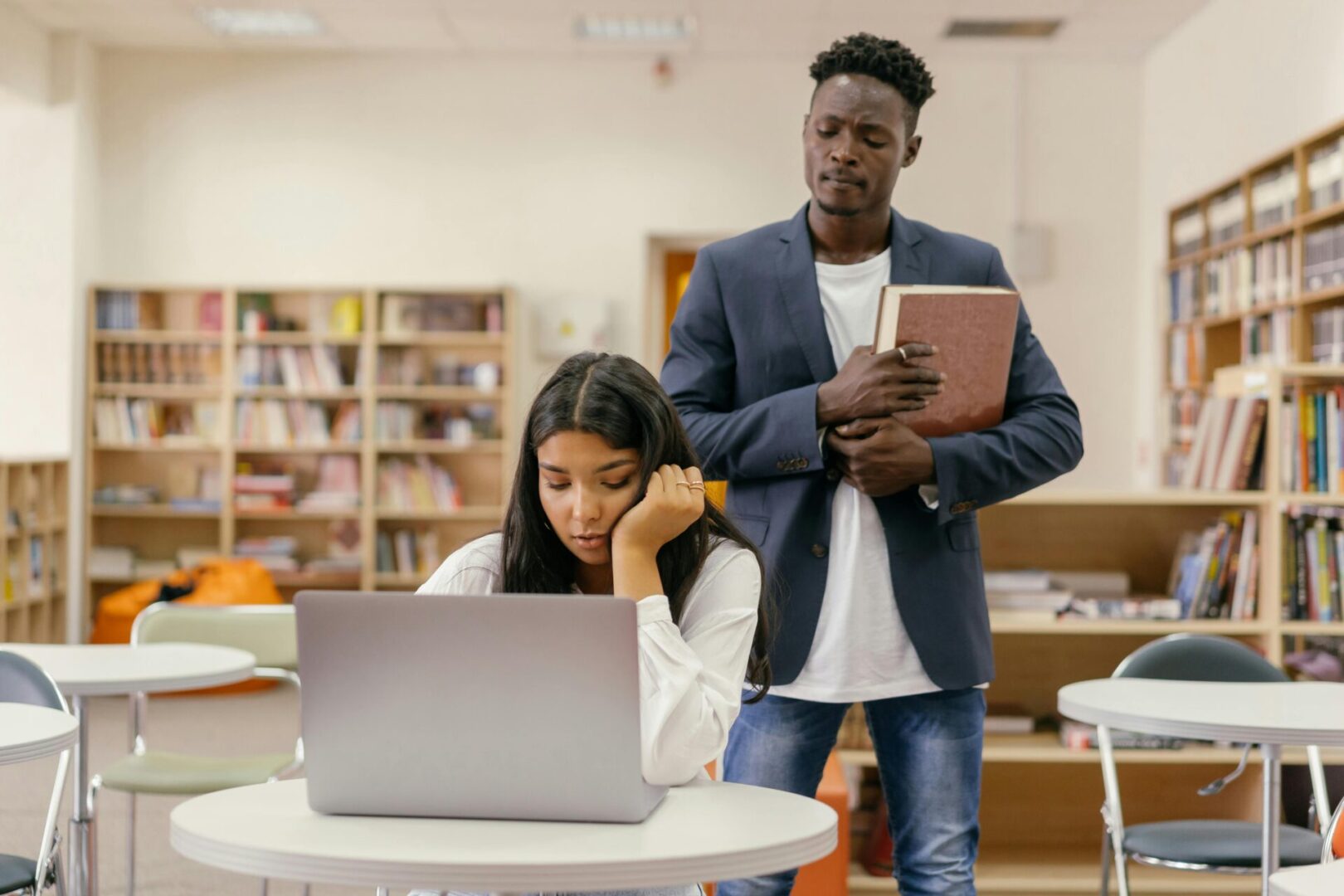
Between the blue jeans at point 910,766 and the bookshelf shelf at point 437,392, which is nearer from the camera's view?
the blue jeans at point 910,766

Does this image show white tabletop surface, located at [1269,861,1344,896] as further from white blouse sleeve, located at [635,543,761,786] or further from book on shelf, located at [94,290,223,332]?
book on shelf, located at [94,290,223,332]

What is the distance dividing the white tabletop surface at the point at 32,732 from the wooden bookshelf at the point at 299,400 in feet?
16.4

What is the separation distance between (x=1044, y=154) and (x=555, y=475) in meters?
6.39

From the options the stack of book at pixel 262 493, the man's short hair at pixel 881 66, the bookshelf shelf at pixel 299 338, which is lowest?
the stack of book at pixel 262 493

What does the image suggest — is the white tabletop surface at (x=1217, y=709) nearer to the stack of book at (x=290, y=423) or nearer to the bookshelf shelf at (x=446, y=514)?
the bookshelf shelf at (x=446, y=514)

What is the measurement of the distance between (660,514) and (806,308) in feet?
Result: 1.66

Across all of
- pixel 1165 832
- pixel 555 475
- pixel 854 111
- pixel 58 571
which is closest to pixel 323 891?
pixel 1165 832

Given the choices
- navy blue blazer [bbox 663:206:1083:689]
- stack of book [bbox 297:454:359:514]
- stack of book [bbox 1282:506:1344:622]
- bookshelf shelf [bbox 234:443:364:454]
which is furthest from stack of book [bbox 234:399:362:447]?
navy blue blazer [bbox 663:206:1083:689]

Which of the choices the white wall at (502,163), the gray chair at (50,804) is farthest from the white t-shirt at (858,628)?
the white wall at (502,163)

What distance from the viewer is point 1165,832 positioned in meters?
2.60

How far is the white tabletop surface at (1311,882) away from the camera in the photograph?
3.43ft

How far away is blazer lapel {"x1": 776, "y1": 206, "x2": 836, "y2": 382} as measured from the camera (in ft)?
6.09

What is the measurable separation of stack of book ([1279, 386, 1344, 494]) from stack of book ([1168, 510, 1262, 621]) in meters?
0.22

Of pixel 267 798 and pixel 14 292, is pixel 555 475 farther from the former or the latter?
pixel 14 292
